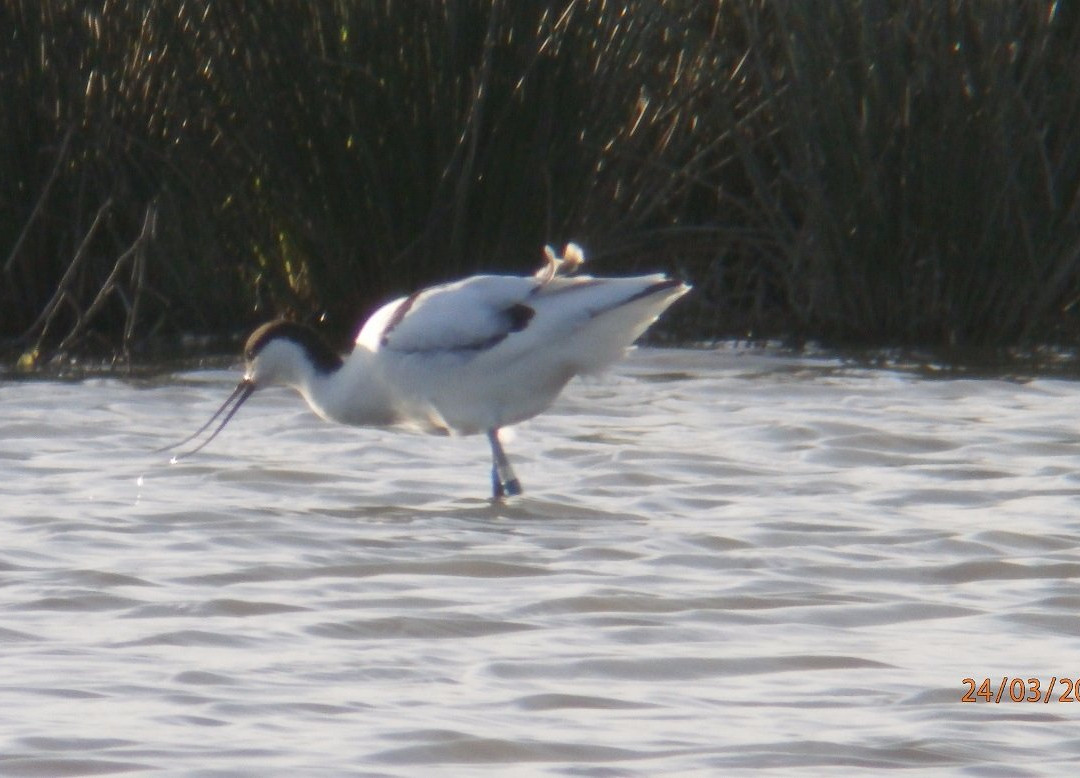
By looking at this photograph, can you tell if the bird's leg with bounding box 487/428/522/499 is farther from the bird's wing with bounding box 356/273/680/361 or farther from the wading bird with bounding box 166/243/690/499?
the bird's wing with bounding box 356/273/680/361

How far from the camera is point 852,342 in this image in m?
8.20

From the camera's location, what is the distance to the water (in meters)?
3.37

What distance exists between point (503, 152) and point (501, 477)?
214 centimetres

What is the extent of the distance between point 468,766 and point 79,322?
14.6ft

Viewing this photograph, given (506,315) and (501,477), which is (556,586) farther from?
(506,315)

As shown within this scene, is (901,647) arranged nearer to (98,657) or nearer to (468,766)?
(468,766)

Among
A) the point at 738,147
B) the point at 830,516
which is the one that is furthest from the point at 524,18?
the point at 830,516

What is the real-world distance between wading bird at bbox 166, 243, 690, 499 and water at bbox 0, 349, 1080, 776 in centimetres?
22

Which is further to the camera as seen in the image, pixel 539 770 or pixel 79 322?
pixel 79 322

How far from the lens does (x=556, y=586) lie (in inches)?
181

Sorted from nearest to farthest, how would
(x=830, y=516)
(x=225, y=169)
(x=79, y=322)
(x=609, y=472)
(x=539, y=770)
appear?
(x=539, y=770)
(x=830, y=516)
(x=609, y=472)
(x=79, y=322)
(x=225, y=169)
